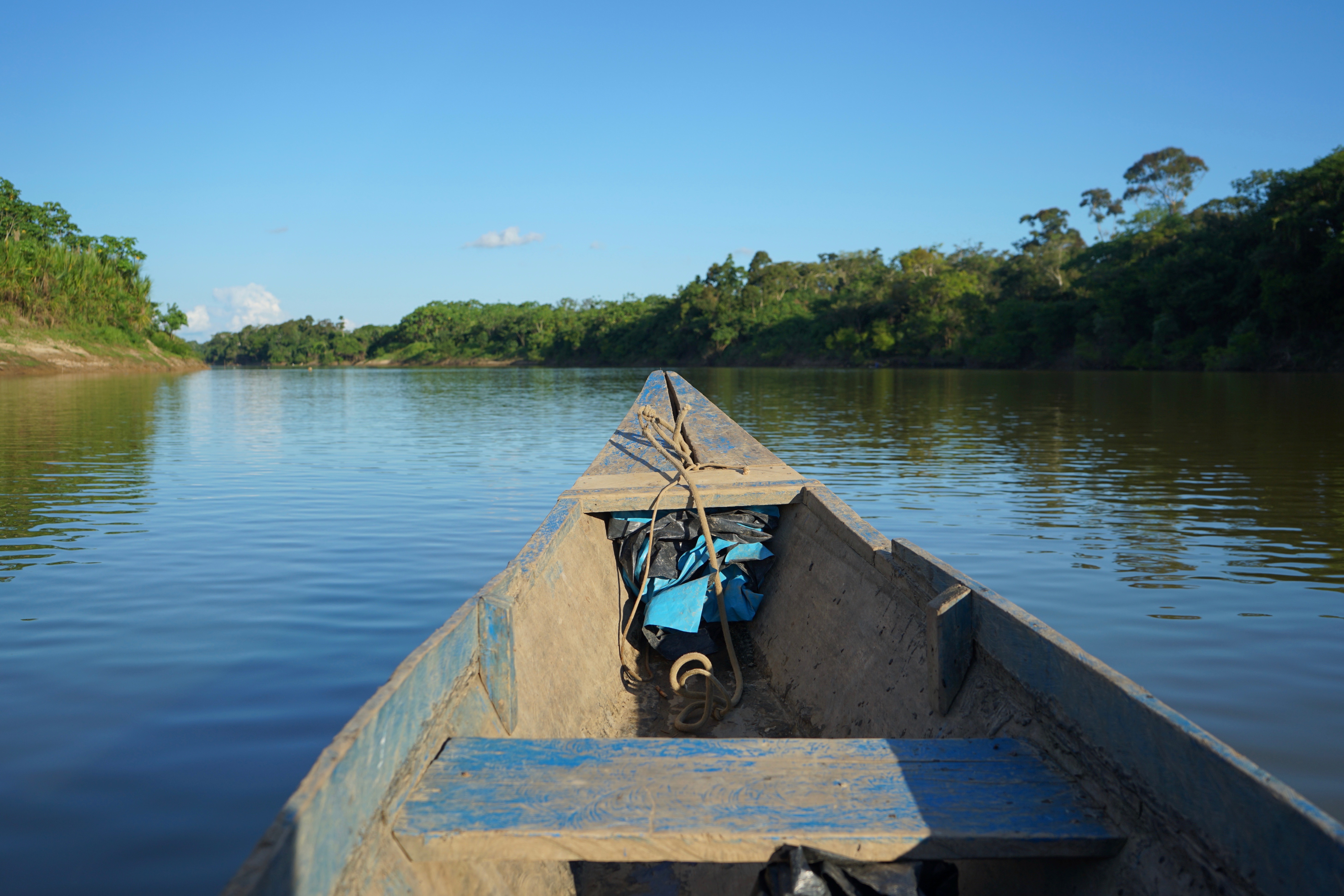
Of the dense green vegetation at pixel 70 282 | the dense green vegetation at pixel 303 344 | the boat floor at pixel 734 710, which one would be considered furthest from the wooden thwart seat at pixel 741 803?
the dense green vegetation at pixel 303 344

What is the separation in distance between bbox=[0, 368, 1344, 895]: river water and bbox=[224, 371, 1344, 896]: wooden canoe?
93 centimetres

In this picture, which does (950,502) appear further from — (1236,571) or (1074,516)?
(1236,571)

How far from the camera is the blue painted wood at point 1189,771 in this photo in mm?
942

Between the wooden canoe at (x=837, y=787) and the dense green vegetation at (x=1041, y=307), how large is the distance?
29906 millimetres

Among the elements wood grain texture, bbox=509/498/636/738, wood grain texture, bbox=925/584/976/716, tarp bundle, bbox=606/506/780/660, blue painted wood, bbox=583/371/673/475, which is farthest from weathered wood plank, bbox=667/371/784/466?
wood grain texture, bbox=925/584/976/716

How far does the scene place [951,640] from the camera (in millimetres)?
1930

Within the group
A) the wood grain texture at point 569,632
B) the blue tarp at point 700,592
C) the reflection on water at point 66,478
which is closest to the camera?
the wood grain texture at point 569,632

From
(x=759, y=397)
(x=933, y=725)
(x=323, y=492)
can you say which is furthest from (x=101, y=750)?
(x=759, y=397)

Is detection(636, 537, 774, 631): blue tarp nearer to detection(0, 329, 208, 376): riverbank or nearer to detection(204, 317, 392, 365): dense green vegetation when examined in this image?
detection(0, 329, 208, 376): riverbank

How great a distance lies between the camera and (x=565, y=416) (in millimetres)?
15406

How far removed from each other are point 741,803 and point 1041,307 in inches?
1644

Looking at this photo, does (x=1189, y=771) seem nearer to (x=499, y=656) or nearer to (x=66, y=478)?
(x=499, y=656)

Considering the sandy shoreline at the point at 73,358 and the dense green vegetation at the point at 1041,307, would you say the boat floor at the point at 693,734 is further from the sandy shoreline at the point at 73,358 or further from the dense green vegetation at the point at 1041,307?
the sandy shoreline at the point at 73,358

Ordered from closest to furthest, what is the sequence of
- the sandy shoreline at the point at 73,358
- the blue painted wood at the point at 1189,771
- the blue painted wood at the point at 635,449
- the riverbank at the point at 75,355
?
the blue painted wood at the point at 1189,771, the blue painted wood at the point at 635,449, the sandy shoreline at the point at 73,358, the riverbank at the point at 75,355
